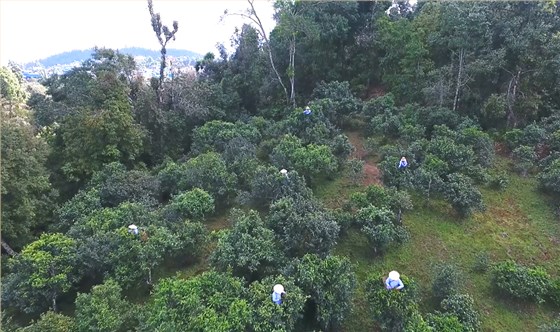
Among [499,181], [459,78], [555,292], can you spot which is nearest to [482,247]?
[555,292]

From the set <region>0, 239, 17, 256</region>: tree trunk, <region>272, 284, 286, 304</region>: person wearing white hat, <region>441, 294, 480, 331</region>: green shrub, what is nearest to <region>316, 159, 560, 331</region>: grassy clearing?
<region>441, 294, 480, 331</region>: green shrub

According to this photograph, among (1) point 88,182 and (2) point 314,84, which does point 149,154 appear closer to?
(1) point 88,182

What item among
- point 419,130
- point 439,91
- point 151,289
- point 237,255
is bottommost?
point 151,289

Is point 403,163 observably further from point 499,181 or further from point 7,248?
point 7,248

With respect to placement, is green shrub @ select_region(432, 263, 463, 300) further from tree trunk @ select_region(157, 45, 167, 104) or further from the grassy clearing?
tree trunk @ select_region(157, 45, 167, 104)

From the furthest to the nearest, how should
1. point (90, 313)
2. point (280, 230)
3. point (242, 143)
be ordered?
point (242, 143)
point (280, 230)
point (90, 313)

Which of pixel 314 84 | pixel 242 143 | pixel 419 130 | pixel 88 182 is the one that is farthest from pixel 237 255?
pixel 314 84
